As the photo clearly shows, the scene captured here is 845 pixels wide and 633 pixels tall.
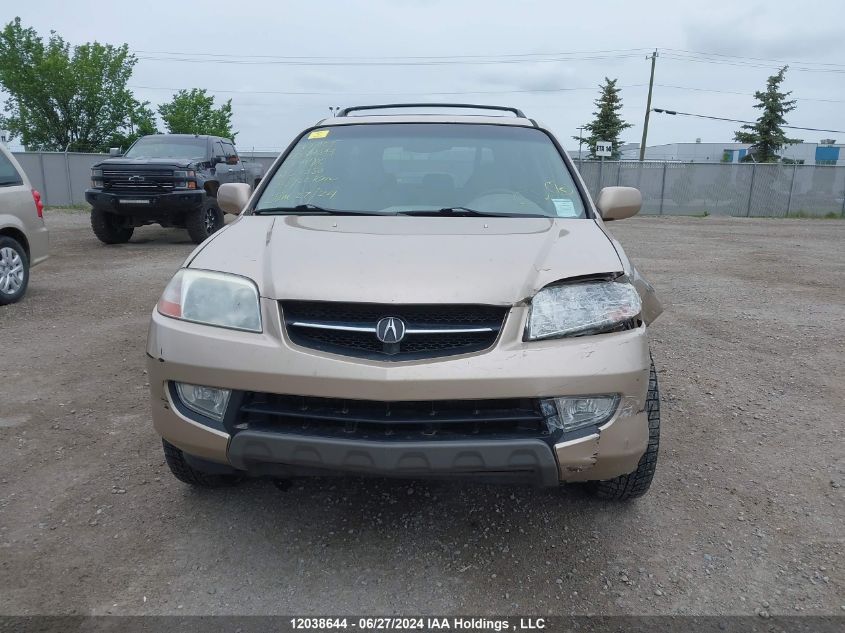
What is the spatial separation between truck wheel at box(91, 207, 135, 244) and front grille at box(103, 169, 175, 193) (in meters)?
0.74

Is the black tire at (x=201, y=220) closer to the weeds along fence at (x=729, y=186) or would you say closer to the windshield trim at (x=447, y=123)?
the windshield trim at (x=447, y=123)

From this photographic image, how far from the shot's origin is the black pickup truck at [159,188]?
418 inches

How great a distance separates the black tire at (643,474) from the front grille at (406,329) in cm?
81

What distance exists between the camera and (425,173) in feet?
11.3

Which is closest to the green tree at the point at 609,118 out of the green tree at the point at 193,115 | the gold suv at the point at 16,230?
the green tree at the point at 193,115

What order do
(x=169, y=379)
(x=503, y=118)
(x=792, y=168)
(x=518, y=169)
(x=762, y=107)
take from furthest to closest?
(x=762, y=107), (x=792, y=168), (x=503, y=118), (x=518, y=169), (x=169, y=379)

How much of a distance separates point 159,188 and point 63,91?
31935mm

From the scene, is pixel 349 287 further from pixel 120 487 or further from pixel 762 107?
pixel 762 107

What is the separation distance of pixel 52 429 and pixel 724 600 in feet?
11.3

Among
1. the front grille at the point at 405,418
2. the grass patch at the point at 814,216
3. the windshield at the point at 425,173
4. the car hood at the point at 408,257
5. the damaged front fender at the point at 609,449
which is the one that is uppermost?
Result: the windshield at the point at 425,173

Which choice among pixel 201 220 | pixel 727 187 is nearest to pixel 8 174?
pixel 201 220

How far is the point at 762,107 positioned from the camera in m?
40.1

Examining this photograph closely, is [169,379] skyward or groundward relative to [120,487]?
skyward

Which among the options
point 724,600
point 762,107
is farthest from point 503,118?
point 762,107
